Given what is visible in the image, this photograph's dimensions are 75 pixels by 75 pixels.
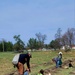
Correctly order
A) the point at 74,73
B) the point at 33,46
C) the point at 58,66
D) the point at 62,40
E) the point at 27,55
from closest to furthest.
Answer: the point at 27,55 → the point at 74,73 → the point at 58,66 → the point at 62,40 → the point at 33,46

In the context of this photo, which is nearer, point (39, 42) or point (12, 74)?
point (12, 74)

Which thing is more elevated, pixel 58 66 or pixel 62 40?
pixel 62 40

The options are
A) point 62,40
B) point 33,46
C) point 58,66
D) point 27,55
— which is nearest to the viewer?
point 27,55

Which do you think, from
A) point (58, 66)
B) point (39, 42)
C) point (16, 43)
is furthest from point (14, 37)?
point (58, 66)

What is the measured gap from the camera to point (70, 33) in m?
99.1

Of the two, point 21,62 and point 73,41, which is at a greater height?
point 73,41

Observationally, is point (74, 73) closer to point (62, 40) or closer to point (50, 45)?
point (62, 40)

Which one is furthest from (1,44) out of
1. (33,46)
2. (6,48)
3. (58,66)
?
(58,66)

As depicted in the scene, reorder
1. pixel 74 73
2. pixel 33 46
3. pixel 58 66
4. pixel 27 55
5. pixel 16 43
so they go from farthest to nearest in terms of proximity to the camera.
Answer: pixel 33 46 → pixel 16 43 → pixel 58 66 → pixel 74 73 → pixel 27 55

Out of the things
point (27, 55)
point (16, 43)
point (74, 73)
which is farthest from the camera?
point (16, 43)

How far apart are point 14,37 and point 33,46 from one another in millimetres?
10459

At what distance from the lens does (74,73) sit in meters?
21.6

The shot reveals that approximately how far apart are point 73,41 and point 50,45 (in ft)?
83.8

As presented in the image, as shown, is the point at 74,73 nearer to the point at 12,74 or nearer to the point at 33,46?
the point at 12,74
